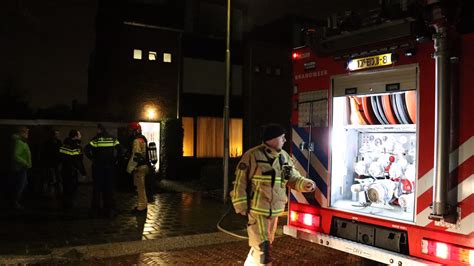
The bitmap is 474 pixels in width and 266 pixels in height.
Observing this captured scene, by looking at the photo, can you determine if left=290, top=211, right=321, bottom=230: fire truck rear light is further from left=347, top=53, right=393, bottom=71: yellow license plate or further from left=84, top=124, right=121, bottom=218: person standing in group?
left=84, top=124, right=121, bottom=218: person standing in group

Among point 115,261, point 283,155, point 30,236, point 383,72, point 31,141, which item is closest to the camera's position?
point 383,72

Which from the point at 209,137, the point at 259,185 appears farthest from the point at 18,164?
the point at 209,137

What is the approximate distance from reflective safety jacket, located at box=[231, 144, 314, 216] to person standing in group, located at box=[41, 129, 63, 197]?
288 inches

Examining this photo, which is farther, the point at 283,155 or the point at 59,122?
the point at 59,122

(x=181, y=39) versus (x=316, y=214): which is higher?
(x=181, y=39)

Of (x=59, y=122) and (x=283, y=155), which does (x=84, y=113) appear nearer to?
(x=59, y=122)

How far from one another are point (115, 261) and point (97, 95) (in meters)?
11.4

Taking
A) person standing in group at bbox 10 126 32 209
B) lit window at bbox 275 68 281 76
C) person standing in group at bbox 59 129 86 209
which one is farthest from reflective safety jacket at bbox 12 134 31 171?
lit window at bbox 275 68 281 76

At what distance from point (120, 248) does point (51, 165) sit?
559 centimetres

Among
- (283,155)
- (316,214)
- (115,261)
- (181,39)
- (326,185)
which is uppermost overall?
(181,39)

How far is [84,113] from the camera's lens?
16.8 metres

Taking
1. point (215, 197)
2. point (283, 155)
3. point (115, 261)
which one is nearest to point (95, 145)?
point (115, 261)

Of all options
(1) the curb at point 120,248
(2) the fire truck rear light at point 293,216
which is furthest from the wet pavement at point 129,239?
(2) the fire truck rear light at point 293,216

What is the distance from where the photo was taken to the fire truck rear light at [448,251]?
3.77m
